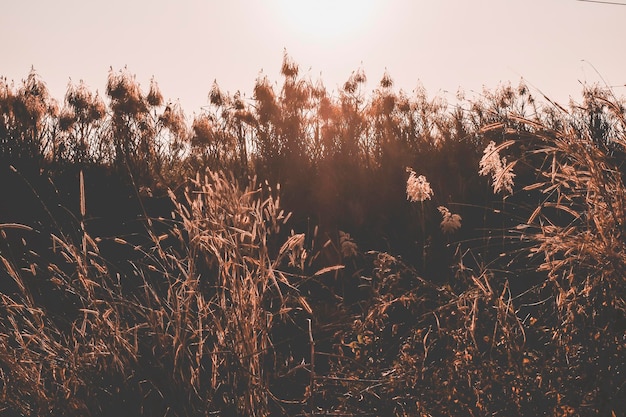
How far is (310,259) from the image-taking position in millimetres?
2160

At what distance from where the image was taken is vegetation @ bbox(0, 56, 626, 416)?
5.88ft

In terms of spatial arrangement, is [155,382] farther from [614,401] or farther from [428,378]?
[614,401]

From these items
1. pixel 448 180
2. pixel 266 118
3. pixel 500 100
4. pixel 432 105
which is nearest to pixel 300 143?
pixel 266 118

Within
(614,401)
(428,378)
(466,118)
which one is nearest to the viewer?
(614,401)

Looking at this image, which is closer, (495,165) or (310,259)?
(310,259)

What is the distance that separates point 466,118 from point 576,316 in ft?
16.4

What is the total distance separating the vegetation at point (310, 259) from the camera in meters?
1.79

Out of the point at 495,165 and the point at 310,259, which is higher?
the point at 495,165

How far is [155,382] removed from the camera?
1.83 metres

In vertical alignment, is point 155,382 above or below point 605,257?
below

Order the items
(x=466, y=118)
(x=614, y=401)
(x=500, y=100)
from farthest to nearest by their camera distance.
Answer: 1. (x=500, y=100)
2. (x=466, y=118)
3. (x=614, y=401)

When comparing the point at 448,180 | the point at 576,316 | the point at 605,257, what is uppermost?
the point at 448,180

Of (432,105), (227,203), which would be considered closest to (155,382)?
(227,203)

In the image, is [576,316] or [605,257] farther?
[576,316]
